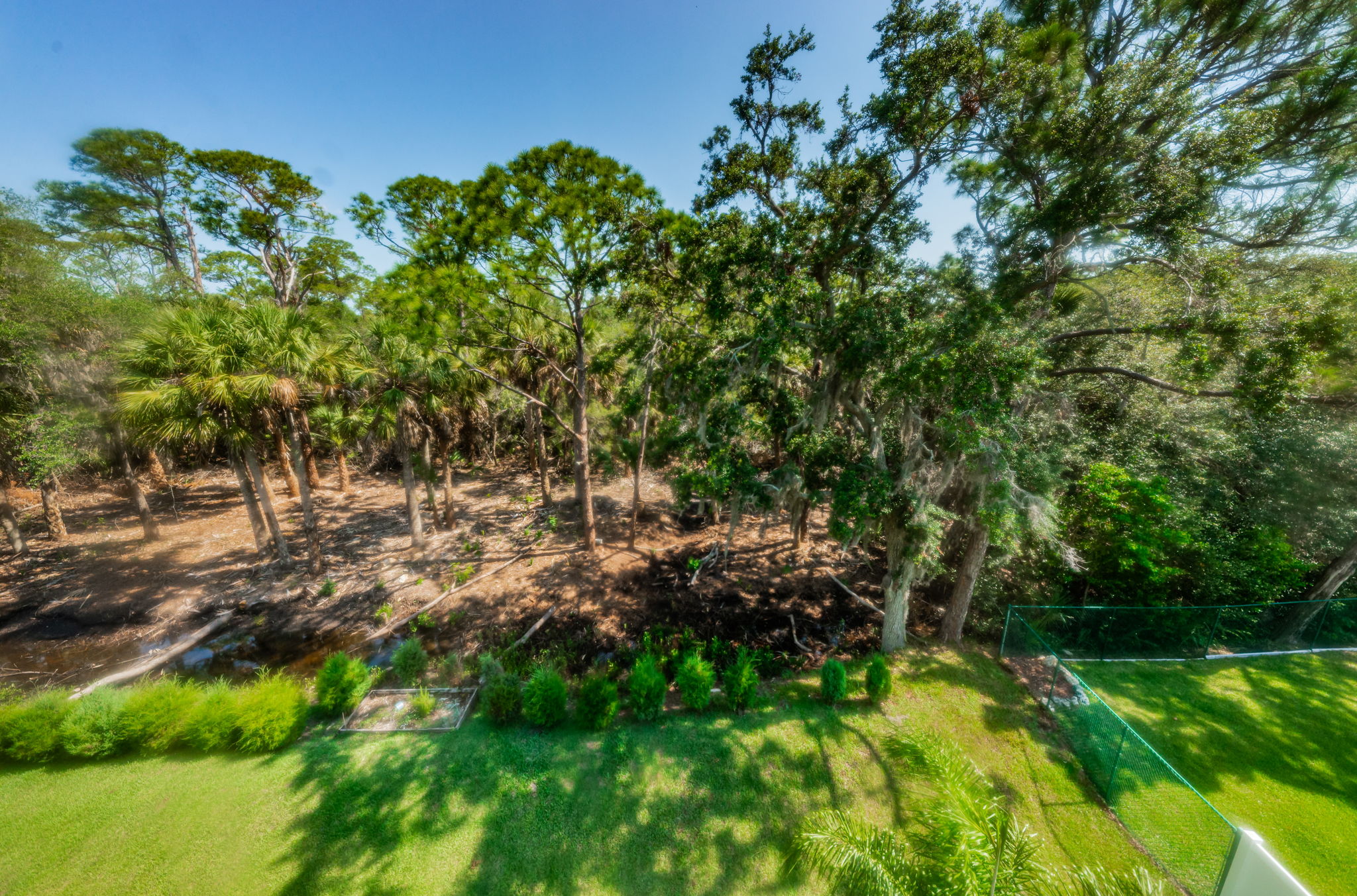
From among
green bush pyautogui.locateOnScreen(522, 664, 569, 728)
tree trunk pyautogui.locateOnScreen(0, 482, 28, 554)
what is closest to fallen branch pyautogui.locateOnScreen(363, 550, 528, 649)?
green bush pyautogui.locateOnScreen(522, 664, 569, 728)

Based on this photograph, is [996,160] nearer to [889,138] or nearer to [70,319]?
[889,138]

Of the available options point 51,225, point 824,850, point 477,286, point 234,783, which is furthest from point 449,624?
point 51,225

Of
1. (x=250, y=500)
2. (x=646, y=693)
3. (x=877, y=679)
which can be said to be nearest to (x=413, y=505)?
(x=250, y=500)

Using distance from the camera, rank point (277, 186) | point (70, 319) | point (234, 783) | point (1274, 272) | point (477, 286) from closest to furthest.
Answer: point (234, 783) → point (1274, 272) → point (477, 286) → point (70, 319) → point (277, 186)

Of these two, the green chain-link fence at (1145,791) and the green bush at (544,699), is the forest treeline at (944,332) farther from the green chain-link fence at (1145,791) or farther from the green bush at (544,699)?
the green bush at (544,699)

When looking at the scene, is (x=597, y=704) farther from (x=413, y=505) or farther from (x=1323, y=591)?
(x=1323, y=591)

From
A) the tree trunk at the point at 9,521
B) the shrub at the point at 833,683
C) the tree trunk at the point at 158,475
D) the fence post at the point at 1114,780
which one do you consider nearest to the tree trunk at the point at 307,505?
the tree trunk at the point at 9,521
